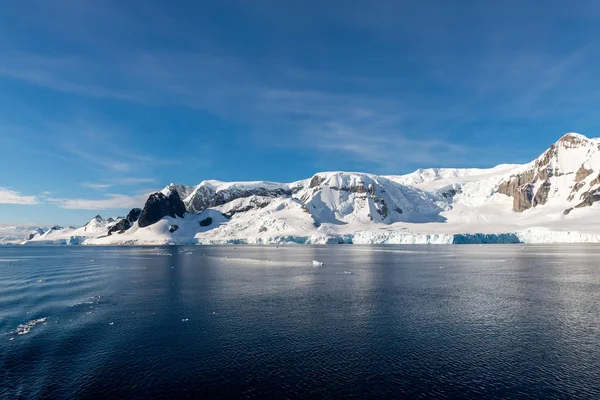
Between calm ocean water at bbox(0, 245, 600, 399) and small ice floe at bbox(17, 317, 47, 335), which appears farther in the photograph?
small ice floe at bbox(17, 317, 47, 335)

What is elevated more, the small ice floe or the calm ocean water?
the small ice floe

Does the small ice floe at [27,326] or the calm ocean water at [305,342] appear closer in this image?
the calm ocean water at [305,342]

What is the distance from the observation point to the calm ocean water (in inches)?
926

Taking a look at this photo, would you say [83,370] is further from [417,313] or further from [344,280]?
[344,280]

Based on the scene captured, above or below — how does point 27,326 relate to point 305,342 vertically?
above

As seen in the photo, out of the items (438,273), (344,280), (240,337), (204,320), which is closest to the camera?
(240,337)

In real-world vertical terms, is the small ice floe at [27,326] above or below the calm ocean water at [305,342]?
above

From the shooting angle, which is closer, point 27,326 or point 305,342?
point 305,342

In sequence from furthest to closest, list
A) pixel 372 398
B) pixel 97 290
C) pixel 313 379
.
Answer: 1. pixel 97 290
2. pixel 313 379
3. pixel 372 398

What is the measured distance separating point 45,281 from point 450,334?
69473 mm

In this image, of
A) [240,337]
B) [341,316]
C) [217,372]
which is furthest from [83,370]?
[341,316]

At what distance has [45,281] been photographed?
70000 millimetres

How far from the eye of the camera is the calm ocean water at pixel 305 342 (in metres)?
23.5

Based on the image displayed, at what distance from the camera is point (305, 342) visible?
31812 millimetres
